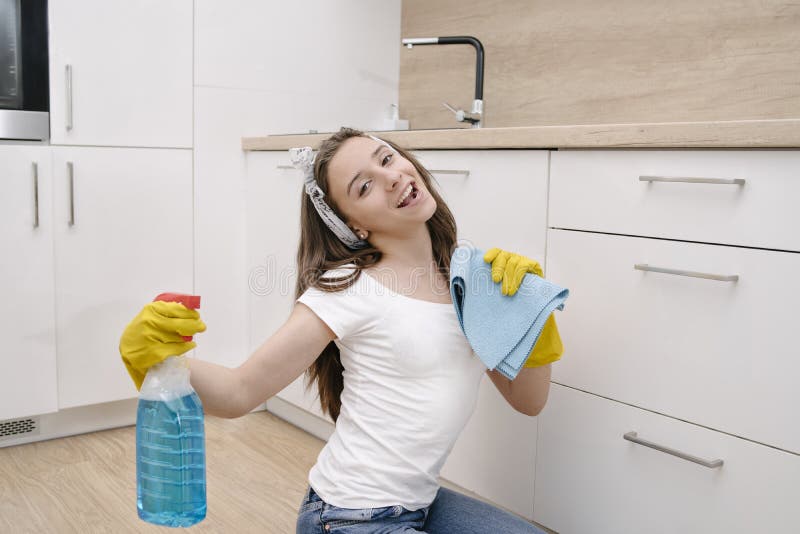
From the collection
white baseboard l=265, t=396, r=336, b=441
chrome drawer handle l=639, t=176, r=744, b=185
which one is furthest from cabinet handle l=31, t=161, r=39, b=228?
chrome drawer handle l=639, t=176, r=744, b=185

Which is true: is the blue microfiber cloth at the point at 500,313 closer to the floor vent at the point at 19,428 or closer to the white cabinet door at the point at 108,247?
the white cabinet door at the point at 108,247

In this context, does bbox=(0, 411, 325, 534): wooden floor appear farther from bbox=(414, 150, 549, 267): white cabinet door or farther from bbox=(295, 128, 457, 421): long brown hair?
bbox=(414, 150, 549, 267): white cabinet door

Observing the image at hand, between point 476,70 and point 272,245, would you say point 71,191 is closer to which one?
point 272,245

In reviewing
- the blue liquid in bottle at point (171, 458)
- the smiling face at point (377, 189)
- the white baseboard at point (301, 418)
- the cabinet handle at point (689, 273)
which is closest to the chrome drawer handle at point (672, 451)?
the cabinet handle at point (689, 273)

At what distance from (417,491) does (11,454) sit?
137 cm

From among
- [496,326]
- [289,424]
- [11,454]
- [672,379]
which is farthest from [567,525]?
[11,454]

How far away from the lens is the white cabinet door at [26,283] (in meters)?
2.00

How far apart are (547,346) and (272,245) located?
121 centimetres

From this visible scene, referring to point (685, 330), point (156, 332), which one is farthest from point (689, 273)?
point (156, 332)

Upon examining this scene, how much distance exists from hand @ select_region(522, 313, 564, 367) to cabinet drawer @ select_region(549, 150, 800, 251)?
23cm

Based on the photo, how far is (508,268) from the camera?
1.22 meters

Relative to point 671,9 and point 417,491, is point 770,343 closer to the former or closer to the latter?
point 417,491

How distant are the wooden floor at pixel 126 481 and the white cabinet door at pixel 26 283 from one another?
0.58 ft

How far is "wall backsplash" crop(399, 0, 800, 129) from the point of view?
173cm
